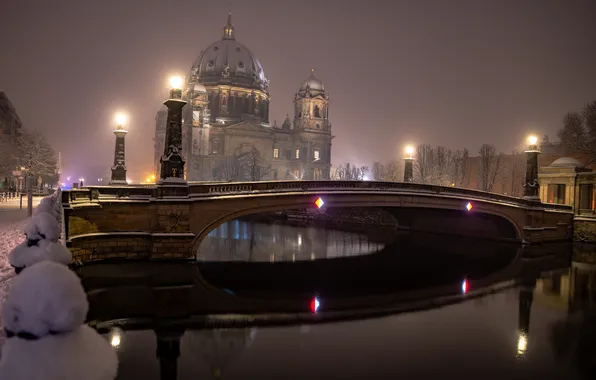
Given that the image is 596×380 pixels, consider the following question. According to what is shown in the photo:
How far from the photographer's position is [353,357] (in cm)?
1165

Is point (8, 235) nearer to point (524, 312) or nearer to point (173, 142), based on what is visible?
point (173, 142)

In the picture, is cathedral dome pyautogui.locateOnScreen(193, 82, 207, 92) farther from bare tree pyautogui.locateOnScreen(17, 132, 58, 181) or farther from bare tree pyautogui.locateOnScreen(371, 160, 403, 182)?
bare tree pyautogui.locateOnScreen(371, 160, 403, 182)

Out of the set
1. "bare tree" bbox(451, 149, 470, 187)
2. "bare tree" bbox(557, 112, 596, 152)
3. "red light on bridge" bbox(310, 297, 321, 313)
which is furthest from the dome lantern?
"red light on bridge" bbox(310, 297, 321, 313)

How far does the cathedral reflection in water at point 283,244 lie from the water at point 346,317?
0.58 m

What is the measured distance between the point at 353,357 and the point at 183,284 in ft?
28.3

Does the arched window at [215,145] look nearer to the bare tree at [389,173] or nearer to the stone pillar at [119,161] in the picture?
the bare tree at [389,173]

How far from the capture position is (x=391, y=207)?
29.2 metres

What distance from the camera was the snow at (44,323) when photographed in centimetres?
357

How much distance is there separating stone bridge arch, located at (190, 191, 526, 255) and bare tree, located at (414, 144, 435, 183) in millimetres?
31178

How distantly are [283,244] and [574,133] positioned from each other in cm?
4903

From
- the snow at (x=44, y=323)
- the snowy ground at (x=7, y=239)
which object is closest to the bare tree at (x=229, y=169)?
the snowy ground at (x=7, y=239)

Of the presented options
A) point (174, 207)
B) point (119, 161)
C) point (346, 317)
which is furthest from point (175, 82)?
point (346, 317)

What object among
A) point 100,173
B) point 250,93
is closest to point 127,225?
point 250,93

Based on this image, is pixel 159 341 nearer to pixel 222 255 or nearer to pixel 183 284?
pixel 183 284
